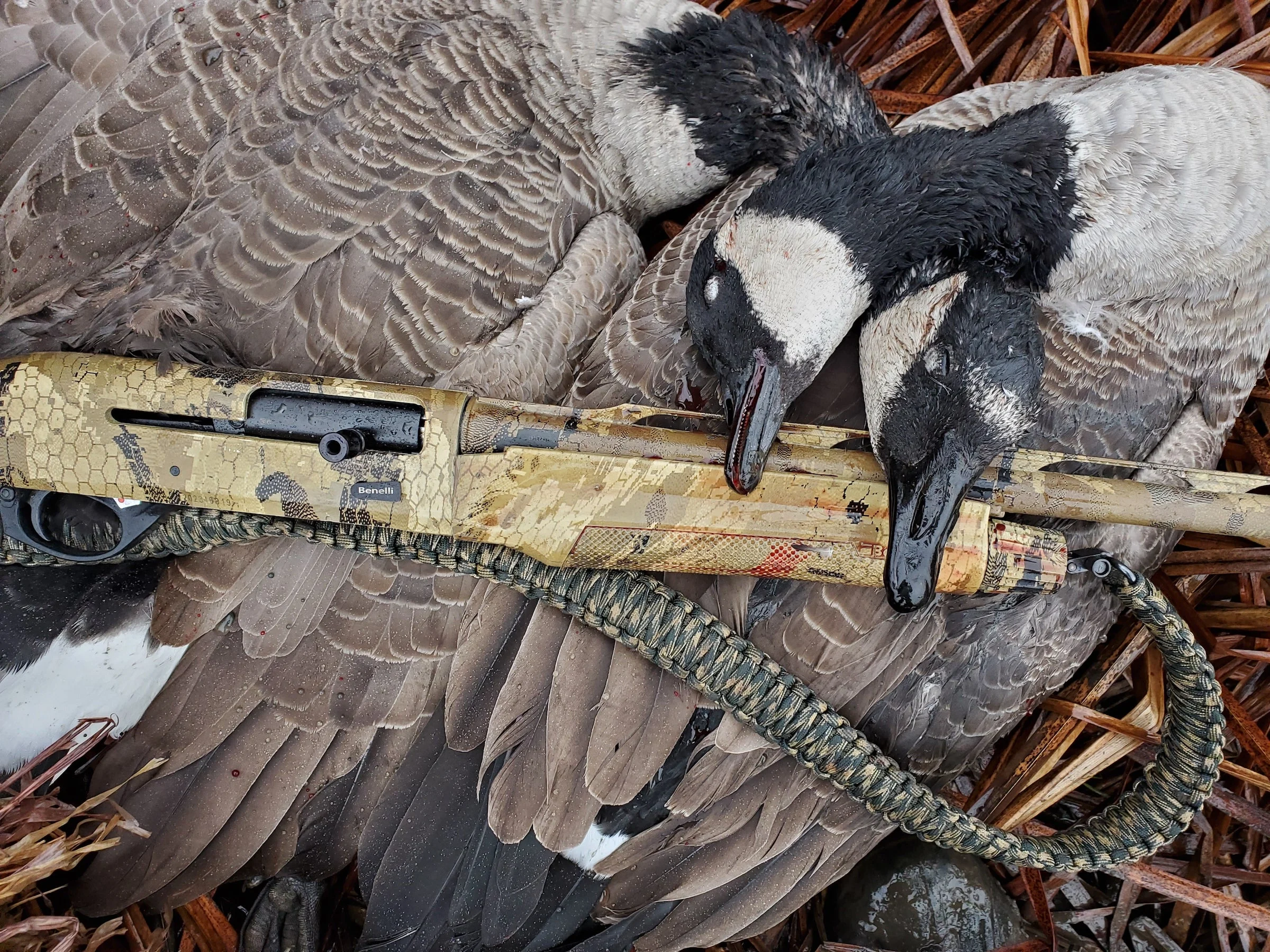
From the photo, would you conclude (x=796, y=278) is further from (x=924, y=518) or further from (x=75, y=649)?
(x=75, y=649)

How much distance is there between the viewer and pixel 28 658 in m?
1.59

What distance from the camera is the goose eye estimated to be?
1.41 meters

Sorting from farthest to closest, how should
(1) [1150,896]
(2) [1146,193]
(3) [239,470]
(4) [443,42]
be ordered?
(1) [1150,896] → (4) [443,42] → (2) [1146,193] → (3) [239,470]

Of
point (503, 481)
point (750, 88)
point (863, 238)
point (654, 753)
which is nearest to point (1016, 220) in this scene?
point (863, 238)

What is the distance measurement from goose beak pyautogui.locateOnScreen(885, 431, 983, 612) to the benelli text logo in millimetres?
751


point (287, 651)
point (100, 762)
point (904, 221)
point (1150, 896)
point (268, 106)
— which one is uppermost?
point (268, 106)

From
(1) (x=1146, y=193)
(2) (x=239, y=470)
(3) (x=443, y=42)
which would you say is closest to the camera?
(2) (x=239, y=470)

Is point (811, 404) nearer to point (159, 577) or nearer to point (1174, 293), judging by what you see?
point (1174, 293)

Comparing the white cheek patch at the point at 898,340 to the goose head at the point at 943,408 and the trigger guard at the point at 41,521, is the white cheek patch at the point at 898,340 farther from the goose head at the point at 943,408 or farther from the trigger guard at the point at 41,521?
the trigger guard at the point at 41,521

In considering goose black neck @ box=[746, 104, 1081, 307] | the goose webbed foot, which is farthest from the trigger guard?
goose black neck @ box=[746, 104, 1081, 307]

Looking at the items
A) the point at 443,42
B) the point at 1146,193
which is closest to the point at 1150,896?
the point at 1146,193

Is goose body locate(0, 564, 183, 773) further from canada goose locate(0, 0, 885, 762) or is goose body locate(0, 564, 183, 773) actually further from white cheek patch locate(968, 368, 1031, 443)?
white cheek patch locate(968, 368, 1031, 443)

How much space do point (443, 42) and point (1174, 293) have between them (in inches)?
55.6

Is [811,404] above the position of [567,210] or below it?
below
